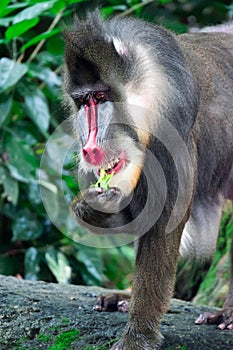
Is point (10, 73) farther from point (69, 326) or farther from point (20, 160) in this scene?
point (69, 326)

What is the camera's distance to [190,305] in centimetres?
430

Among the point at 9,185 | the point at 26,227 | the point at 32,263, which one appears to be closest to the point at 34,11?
the point at 9,185

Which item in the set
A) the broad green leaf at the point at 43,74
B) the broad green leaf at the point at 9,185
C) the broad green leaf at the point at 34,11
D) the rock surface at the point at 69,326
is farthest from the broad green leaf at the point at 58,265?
the broad green leaf at the point at 34,11

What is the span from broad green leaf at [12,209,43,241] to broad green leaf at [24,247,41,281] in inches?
4.4

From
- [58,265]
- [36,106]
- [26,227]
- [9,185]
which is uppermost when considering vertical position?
[36,106]

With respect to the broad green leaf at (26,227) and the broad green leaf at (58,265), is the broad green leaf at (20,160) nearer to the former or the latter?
the broad green leaf at (26,227)

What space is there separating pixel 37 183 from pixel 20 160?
0.37 meters

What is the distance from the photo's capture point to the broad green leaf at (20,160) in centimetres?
539

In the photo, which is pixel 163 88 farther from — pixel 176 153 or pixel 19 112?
pixel 19 112

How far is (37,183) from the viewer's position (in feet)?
18.8

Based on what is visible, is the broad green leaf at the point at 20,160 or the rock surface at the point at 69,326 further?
the broad green leaf at the point at 20,160

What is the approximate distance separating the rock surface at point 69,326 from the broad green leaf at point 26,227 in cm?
180

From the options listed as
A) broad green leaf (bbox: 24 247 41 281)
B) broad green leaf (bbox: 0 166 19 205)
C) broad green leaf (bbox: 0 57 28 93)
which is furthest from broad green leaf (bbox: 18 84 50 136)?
broad green leaf (bbox: 24 247 41 281)

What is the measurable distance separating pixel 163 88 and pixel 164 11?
14.2 ft
